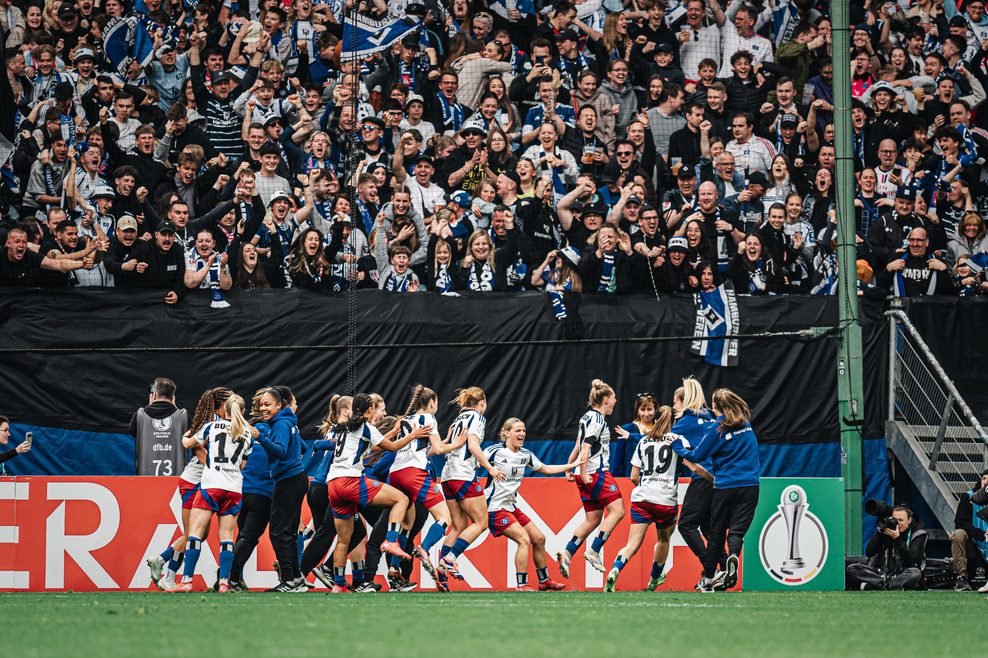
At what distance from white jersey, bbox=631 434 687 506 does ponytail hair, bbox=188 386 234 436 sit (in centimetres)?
364

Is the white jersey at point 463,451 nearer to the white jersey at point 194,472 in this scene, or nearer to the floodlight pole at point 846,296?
the white jersey at point 194,472

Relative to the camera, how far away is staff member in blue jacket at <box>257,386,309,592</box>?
1088cm

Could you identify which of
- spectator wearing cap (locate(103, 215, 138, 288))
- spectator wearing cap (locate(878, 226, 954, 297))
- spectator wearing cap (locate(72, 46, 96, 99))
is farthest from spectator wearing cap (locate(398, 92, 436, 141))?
spectator wearing cap (locate(878, 226, 954, 297))

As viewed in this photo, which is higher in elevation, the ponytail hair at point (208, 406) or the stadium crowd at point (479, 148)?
the stadium crowd at point (479, 148)

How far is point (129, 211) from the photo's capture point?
1538 centimetres

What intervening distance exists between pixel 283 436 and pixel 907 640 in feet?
19.7

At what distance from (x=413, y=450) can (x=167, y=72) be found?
7653 mm

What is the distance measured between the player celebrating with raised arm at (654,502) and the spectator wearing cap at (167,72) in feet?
27.3

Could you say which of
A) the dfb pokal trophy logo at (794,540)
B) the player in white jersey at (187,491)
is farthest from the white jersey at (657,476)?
the player in white jersey at (187,491)

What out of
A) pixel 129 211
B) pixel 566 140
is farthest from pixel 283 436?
pixel 566 140

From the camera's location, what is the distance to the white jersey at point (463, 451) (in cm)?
1138

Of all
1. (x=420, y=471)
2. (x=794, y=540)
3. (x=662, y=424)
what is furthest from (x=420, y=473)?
(x=794, y=540)

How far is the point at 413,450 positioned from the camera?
1131 centimetres

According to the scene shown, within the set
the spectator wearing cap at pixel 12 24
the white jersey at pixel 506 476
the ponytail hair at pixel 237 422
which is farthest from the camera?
the spectator wearing cap at pixel 12 24
